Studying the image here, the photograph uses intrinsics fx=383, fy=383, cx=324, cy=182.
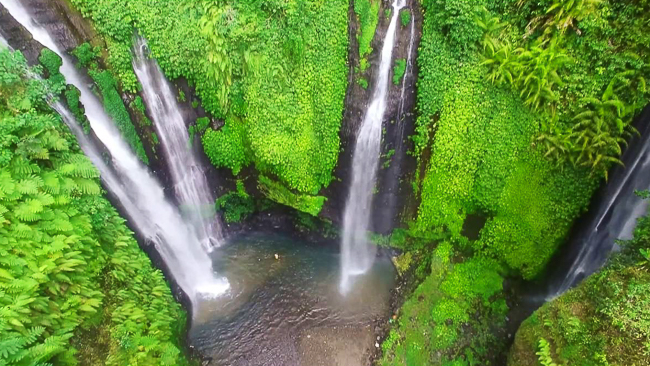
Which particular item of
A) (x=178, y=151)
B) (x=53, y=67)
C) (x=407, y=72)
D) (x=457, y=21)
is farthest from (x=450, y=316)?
(x=53, y=67)

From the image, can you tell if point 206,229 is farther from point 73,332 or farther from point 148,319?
point 73,332

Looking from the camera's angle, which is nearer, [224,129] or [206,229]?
[224,129]

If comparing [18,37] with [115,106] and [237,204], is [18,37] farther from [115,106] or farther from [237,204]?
[237,204]

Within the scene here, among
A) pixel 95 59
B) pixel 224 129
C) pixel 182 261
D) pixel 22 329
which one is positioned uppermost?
pixel 95 59

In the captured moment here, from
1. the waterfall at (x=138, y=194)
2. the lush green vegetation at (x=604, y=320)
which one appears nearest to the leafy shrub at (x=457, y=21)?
the lush green vegetation at (x=604, y=320)

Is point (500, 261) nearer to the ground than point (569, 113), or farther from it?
nearer to the ground

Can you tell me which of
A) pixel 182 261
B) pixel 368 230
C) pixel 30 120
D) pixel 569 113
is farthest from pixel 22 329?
pixel 569 113
